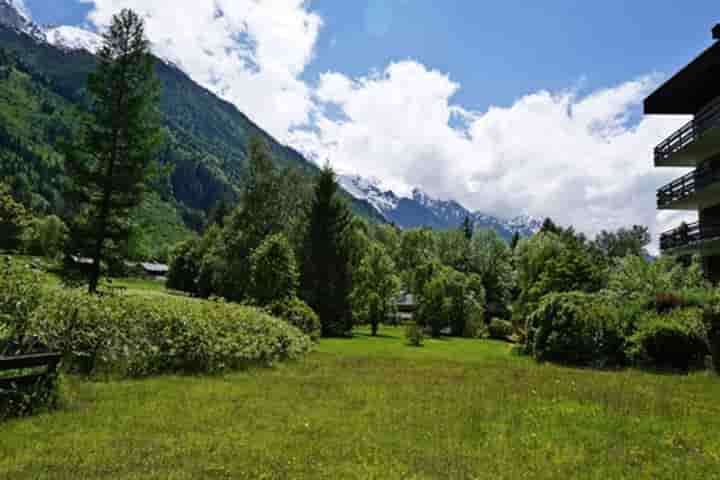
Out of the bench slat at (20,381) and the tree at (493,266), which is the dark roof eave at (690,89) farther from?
the tree at (493,266)

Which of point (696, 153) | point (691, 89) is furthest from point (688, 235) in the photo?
point (691, 89)

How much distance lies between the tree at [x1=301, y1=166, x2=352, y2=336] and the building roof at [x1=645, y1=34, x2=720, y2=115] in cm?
2271

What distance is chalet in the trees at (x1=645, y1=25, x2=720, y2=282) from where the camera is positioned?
2672cm

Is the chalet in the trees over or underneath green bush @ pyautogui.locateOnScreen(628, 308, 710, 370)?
over

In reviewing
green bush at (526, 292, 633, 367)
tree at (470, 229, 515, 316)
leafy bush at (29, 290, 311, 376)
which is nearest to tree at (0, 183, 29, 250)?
leafy bush at (29, 290, 311, 376)

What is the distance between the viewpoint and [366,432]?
8055 millimetres

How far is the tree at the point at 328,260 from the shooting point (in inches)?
1507

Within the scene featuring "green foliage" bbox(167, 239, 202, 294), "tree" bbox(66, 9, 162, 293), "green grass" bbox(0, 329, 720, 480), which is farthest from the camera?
"green foliage" bbox(167, 239, 202, 294)

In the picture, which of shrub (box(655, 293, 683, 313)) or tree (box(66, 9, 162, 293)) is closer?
shrub (box(655, 293, 683, 313))

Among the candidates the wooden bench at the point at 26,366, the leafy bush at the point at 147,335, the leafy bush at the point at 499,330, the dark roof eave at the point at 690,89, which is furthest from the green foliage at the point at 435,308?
the wooden bench at the point at 26,366

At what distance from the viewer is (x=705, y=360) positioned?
1598cm

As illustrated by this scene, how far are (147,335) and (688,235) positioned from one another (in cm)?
2902

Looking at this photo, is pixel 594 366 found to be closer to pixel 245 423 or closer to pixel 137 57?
pixel 245 423

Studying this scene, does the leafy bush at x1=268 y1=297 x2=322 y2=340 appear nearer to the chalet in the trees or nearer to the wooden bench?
the wooden bench
